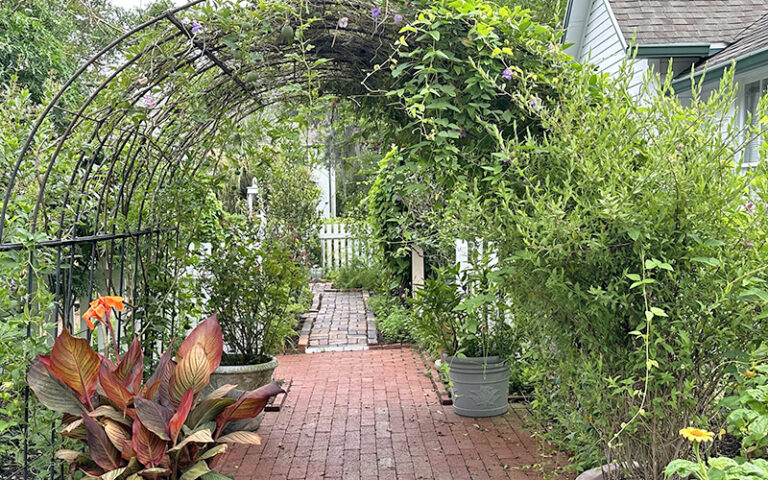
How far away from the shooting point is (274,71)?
3785 millimetres

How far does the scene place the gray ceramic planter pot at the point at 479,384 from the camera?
4898 mm

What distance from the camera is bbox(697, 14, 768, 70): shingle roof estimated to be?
616cm

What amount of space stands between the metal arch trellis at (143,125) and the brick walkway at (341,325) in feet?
11.2

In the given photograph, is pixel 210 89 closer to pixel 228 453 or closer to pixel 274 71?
pixel 274 71

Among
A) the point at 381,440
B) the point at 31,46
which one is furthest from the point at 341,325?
the point at 31,46

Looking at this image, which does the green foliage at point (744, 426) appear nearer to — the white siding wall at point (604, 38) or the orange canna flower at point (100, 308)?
the orange canna flower at point (100, 308)

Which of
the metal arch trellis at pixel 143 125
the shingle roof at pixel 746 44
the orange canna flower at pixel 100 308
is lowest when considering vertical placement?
the orange canna flower at pixel 100 308

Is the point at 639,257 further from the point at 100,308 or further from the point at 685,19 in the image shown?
the point at 685,19

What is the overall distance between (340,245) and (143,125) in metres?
9.41

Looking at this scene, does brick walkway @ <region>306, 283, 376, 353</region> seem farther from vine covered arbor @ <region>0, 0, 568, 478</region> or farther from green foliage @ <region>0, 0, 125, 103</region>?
green foliage @ <region>0, 0, 125, 103</region>

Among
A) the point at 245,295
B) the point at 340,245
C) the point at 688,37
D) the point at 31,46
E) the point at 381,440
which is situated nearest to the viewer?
the point at 381,440

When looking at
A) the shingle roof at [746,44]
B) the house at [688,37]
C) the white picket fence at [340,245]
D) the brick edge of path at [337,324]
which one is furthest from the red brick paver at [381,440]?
the white picket fence at [340,245]

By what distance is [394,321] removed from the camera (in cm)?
791

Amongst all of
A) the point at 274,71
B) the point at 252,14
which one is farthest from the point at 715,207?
the point at 274,71
